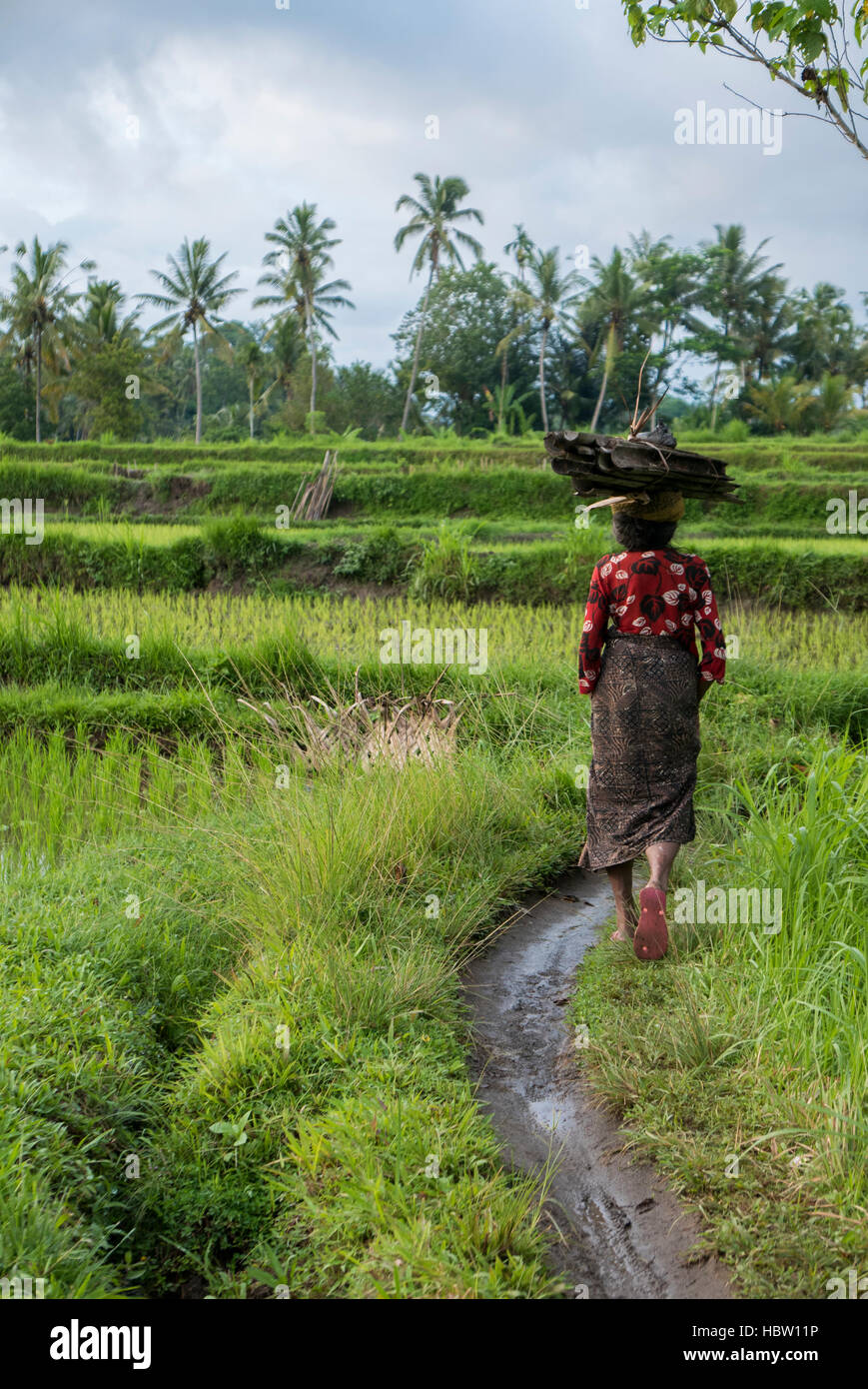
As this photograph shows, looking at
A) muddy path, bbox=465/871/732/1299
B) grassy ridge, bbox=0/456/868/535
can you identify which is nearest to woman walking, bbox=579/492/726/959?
muddy path, bbox=465/871/732/1299

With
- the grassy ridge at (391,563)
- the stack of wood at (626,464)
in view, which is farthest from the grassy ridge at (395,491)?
the stack of wood at (626,464)

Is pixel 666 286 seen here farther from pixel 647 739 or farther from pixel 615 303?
pixel 647 739

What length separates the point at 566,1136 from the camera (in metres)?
2.76

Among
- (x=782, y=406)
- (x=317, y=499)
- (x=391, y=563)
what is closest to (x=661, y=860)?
(x=391, y=563)

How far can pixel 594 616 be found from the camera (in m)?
3.60

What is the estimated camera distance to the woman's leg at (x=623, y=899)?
12.3 ft

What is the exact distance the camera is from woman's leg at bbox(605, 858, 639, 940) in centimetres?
374

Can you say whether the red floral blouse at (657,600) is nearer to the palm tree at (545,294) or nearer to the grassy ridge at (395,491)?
the grassy ridge at (395,491)

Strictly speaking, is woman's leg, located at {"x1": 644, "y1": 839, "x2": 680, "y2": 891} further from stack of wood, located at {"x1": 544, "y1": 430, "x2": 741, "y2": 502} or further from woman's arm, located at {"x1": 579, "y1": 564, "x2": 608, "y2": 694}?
stack of wood, located at {"x1": 544, "y1": 430, "x2": 741, "y2": 502}

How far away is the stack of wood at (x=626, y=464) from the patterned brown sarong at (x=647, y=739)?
519 millimetres

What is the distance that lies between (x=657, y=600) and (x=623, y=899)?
109 centimetres

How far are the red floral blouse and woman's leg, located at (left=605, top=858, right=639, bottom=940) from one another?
30.7 inches

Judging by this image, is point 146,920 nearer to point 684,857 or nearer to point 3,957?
point 3,957
